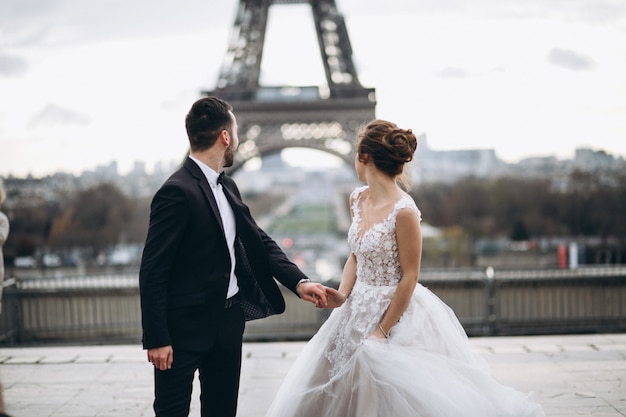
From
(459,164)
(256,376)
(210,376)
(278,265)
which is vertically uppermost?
(459,164)

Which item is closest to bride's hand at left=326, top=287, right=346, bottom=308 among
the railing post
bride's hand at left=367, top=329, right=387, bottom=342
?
bride's hand at left=367, top=329, right=387, bottom=342

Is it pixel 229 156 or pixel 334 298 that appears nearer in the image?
pixel 229 156

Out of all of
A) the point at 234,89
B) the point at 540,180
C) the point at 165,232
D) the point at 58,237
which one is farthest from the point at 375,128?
the point at 540,180

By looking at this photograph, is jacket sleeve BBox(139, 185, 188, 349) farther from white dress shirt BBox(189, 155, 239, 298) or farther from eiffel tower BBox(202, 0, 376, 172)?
A: eiffel tower BBox(202, 0, 376, 172)

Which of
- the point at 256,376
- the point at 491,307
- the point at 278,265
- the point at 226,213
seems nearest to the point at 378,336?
the point at 278,265

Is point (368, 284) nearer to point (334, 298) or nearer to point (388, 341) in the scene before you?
point (334, 298)

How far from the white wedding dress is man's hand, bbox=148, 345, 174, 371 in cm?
77

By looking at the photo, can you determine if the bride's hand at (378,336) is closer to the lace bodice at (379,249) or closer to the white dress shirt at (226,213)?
the lace bodice at (379,249)

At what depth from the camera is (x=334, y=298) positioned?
332 cm

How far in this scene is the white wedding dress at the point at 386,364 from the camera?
3.02m

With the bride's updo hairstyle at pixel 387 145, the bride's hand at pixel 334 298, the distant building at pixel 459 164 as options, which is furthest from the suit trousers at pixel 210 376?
the distant building at pixel 459 164

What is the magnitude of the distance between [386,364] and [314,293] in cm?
49

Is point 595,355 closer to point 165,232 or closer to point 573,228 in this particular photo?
point 165,232

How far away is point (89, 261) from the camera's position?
31266 mm
